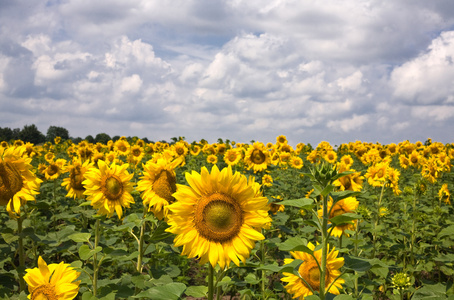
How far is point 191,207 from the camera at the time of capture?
2.11m

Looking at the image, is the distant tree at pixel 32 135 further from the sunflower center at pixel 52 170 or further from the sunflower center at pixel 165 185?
the sunflower center at pixel 165 185

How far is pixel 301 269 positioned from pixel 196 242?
1.37 meters

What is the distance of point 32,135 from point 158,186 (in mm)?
54685

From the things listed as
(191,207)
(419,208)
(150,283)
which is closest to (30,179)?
(150,283)

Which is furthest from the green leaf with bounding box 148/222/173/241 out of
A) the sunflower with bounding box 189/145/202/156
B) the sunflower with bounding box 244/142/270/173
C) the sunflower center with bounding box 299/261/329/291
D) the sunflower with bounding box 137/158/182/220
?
the sunflower with bounding box 189/145/202/156

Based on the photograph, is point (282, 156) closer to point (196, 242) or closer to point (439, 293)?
point (439, 293)

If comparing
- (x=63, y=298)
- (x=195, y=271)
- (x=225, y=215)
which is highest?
(x=225, y=215)

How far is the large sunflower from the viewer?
2.06 meters

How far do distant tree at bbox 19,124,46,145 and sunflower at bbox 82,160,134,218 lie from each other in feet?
167

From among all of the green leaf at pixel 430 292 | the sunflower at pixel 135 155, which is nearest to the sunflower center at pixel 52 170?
the sunflower at pixel 135 155

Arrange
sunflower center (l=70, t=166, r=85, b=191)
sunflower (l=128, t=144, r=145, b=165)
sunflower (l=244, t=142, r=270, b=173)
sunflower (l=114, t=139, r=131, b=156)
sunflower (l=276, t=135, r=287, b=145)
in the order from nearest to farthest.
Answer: sunflower center (l=70, t=166, r=85, b=191), sunflower (l=244, t=142, r=270, b=173), sunflower (l=128, t=144, r=145, b=165), sunflower (l=114, t=139, r=131, b=156), sunflower (l=276, t=135, r=287, b=145)

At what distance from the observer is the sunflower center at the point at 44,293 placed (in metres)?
2.67

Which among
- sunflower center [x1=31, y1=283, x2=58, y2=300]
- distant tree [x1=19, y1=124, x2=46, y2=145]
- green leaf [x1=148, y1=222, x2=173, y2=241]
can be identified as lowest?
sunflower center [x1=31, y1=283, x2=58, y2=300]

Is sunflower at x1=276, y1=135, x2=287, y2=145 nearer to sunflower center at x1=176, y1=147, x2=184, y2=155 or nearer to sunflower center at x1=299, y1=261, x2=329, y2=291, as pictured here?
sunflower center at x1=176, y1=147, x2=184, y2=155
